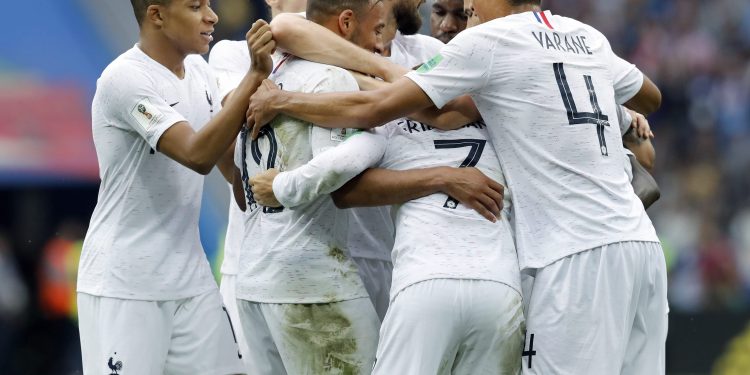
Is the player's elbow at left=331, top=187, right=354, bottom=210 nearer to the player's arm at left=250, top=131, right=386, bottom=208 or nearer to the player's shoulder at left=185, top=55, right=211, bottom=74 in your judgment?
the player's arm at left=250, top=131, right=386, bottom=208

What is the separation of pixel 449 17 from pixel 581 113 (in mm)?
1716

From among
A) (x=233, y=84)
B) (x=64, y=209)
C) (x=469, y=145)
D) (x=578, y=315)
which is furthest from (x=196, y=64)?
(x=64, y=209)

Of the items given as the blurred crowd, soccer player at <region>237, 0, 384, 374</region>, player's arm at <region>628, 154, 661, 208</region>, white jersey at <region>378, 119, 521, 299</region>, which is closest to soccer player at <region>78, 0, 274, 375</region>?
soccer player at <region>237, 0, 384, 374</region>

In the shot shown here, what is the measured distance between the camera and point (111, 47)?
1284 cm

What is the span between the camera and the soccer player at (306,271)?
5.29 m

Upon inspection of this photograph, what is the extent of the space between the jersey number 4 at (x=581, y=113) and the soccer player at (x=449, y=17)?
5.00ft

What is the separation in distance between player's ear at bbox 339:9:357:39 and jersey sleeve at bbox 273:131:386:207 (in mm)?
630

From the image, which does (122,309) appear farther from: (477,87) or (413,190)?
(477,87)

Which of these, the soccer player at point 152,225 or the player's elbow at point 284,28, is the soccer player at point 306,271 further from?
the soccer player at point 152,225

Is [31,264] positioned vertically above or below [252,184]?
below

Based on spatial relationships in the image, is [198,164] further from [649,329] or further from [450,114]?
[649,329]

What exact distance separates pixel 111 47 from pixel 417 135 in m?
8.14

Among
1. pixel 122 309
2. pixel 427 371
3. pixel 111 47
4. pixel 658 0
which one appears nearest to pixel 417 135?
pixel 427 371

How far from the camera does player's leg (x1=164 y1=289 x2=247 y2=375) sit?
5824 millimetres
